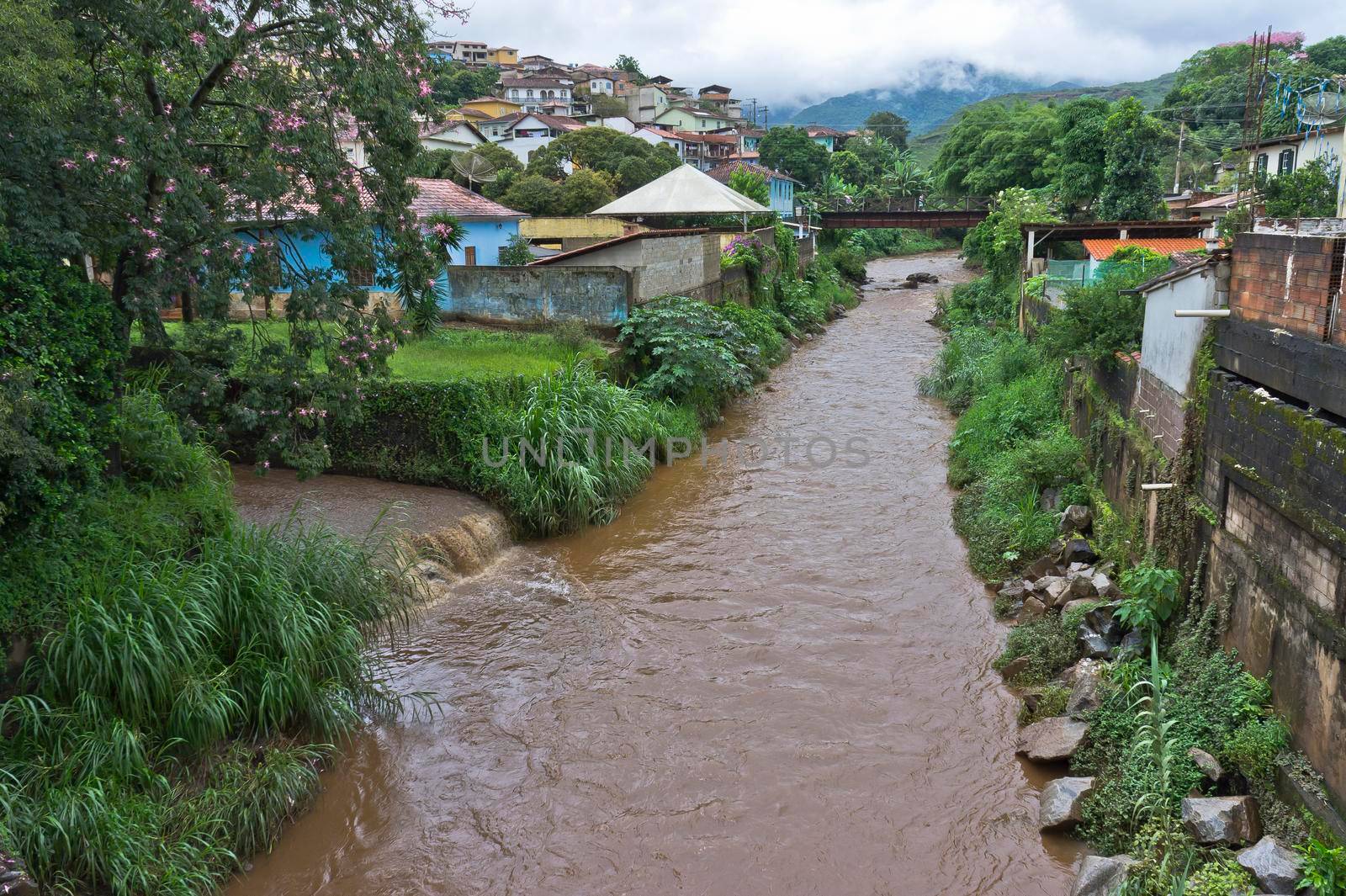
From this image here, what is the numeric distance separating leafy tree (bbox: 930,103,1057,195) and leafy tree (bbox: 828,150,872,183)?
8061mm

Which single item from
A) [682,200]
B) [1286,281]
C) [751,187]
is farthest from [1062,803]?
[751,187]

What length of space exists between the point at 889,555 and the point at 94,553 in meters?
8.54

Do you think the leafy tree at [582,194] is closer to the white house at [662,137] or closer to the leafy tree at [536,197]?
the leafy tree at [536,197]

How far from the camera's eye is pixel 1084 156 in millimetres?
33031

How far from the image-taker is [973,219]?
39.3m

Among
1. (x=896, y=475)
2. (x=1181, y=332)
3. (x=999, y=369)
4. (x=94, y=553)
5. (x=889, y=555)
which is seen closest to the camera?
(x=94, y=553)

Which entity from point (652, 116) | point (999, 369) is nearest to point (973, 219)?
point (999, 369)

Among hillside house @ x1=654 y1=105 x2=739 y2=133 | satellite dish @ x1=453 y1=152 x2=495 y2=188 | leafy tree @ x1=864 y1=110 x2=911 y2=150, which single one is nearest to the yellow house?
hillside house @ x1=654 y1=105 x2=739 y2=133

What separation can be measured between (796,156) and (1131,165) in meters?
35.8

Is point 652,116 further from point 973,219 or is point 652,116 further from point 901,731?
point 901,731

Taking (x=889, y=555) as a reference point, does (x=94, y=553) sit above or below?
above

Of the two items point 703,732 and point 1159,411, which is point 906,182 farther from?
point 703,732

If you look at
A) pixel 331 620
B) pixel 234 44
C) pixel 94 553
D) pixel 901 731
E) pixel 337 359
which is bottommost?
pixel 901 731

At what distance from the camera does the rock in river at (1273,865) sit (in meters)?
5.38
